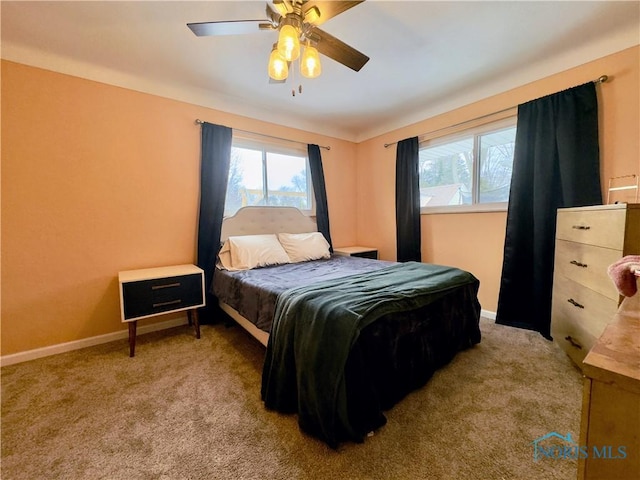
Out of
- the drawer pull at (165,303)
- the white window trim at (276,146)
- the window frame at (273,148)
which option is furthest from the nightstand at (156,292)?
the white window trim at (276,146)

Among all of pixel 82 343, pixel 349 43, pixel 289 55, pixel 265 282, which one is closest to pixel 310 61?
pixel 289 55

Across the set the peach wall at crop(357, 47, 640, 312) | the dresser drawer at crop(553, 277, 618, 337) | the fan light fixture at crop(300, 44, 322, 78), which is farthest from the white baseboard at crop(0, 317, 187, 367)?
the dresser drawer at crop(553, 277, 618, 337)

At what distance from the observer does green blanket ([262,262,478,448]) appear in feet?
4.02

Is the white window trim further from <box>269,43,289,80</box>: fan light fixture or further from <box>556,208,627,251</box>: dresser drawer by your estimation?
<box>556,208,627,251</box>: dresser drawer

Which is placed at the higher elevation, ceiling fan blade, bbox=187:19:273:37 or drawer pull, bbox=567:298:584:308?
ceiling fan blade, bbox=187:19:273:37

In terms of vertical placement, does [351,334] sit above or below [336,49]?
below

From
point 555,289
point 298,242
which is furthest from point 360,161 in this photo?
point 555,289

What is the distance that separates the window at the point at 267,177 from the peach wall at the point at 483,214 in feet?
3.38

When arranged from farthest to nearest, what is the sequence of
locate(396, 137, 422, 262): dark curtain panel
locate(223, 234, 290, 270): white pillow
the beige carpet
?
1. locate(396, 137, 422, 262): dark curtain panel
2. locate(223, 234, 290, 270): white pillow
3. the beige carpet

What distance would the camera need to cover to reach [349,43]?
2.03 metres

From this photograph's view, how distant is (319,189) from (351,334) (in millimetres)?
2710

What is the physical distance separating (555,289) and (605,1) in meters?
1.96

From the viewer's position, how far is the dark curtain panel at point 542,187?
212 centimetres

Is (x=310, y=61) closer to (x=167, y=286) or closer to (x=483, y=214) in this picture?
(x=167, y=286)
